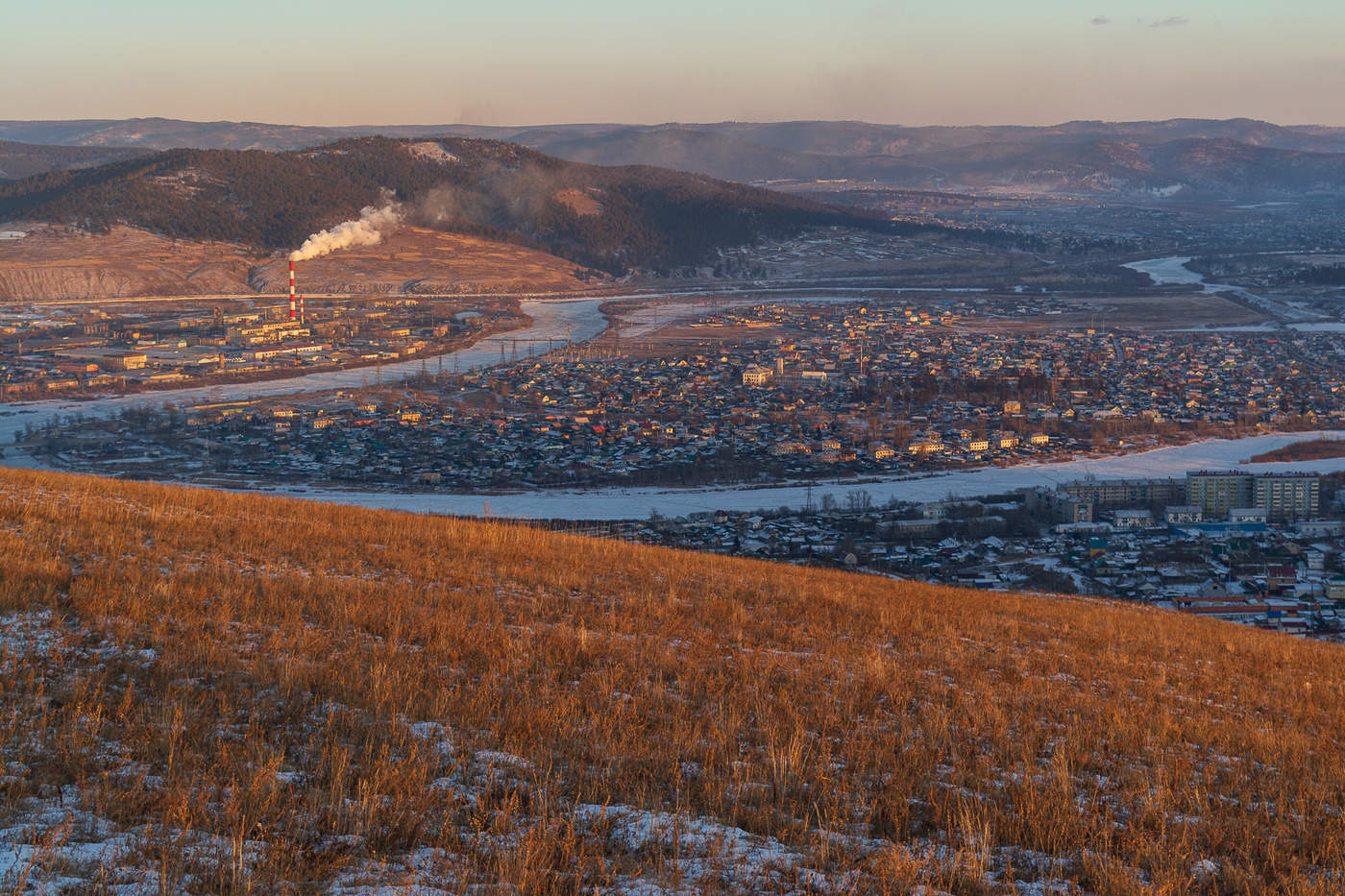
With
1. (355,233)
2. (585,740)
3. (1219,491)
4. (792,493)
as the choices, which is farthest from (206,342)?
(585,740)

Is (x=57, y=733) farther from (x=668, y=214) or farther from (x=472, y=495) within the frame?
(x=668, y=214)

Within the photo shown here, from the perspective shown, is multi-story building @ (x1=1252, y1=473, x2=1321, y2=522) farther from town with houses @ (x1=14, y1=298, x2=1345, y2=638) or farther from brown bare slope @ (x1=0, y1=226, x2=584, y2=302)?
brown bare slope @ (x1=0, y1=226, x2=584, y2=302)

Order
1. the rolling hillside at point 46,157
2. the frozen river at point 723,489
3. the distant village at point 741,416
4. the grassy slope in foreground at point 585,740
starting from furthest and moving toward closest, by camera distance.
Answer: the rolling hillside at point 46,157, the distant village at point 741,416, the frozen river at point 723,489, the grassy slope in foreground at point 585,740

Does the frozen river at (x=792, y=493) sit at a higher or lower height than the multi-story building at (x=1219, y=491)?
lower

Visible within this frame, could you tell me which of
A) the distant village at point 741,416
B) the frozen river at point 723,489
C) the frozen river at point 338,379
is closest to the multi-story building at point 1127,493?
the frozen river at point 723,489

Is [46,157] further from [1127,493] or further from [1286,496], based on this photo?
[1286,496]

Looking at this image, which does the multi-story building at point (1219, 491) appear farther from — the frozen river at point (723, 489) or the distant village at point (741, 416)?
the distant village at point (741, 416)
